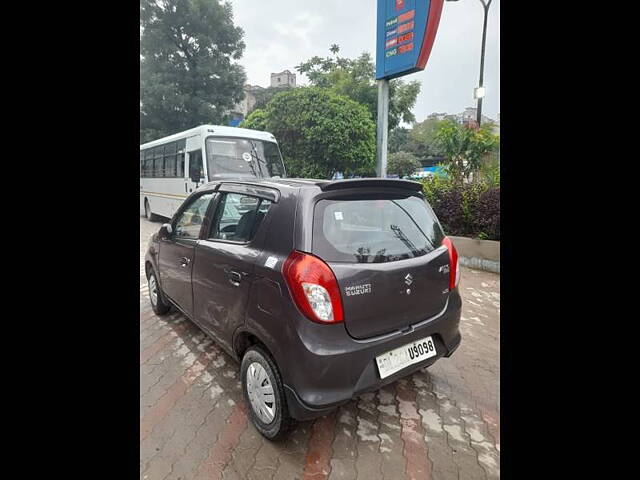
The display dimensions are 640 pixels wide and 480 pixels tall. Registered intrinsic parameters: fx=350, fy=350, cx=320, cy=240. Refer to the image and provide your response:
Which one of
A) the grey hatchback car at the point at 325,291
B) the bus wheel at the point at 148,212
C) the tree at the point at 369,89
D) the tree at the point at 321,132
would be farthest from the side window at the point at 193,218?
the tree at the point at 369,89

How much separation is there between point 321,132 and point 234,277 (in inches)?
423

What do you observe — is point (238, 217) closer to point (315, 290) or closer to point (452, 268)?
point (315, 290)

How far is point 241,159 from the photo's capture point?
9508mm

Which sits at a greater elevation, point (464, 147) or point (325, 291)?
point (464, 147)

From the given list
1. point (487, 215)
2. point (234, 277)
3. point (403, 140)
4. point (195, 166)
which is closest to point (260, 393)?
point (234, 277)

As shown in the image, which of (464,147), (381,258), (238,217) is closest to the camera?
(381,258)

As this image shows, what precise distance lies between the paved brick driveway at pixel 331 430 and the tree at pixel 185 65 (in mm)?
25020

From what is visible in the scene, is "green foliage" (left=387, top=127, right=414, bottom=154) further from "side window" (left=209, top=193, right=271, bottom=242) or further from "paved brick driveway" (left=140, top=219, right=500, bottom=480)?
"paved brick driveway" (left=140, top=219, right=500, bottom=480)

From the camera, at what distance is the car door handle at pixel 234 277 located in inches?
88.1

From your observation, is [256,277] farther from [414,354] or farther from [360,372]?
[414,354]

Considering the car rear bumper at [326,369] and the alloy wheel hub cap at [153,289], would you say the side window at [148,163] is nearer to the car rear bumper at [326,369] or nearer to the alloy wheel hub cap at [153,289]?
the alloy wheel hub cap at [153,289]

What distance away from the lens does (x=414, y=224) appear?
2.37m

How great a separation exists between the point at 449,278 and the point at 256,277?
131cm

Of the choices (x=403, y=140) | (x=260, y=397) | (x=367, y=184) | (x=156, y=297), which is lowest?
(x=260, y=397)
